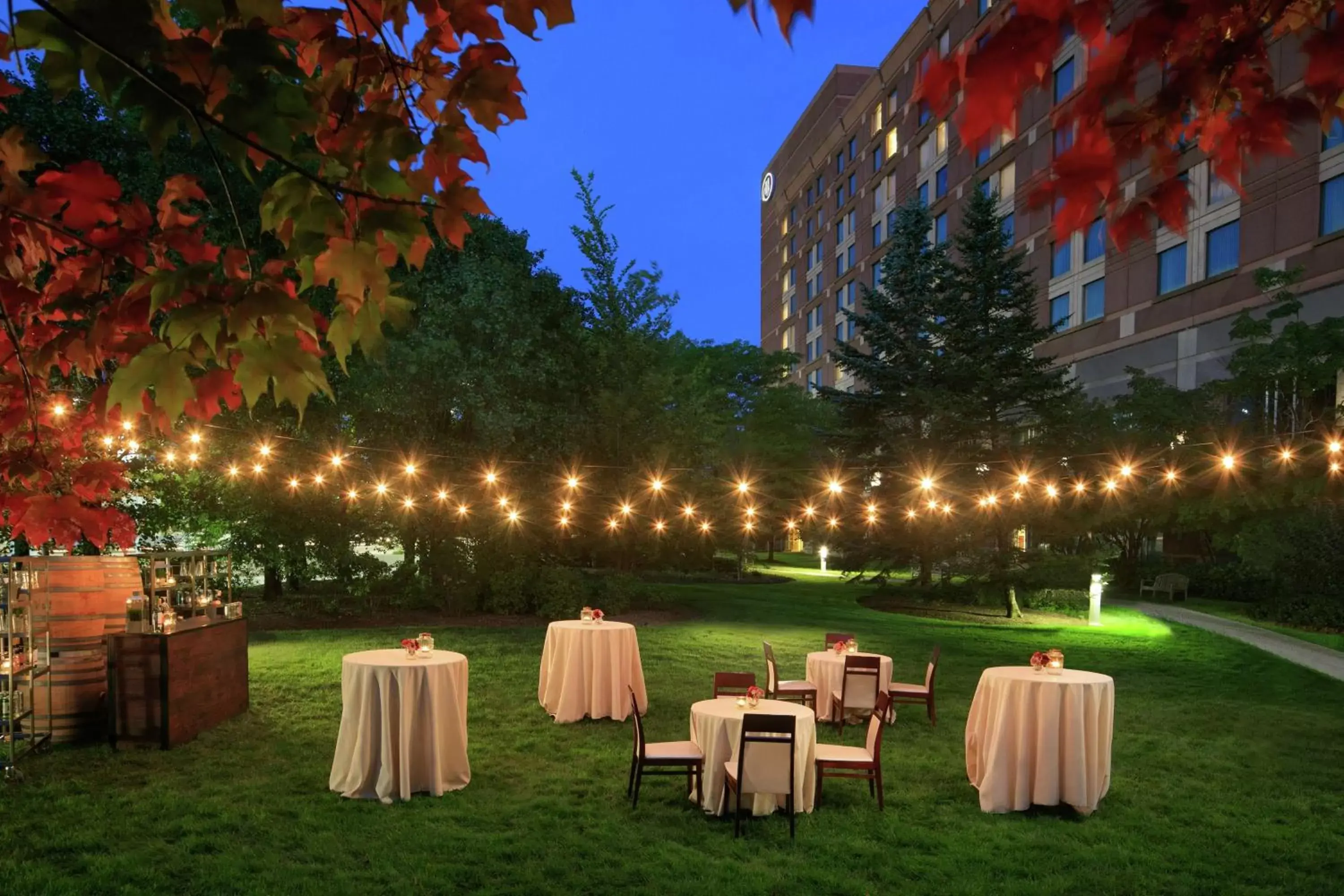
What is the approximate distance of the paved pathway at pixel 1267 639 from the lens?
13.7 metres

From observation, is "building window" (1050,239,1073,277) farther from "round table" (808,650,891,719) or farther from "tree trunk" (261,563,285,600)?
"tree trunk" (261,563,285,600)

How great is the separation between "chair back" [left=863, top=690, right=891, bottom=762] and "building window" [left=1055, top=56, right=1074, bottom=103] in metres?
31.3

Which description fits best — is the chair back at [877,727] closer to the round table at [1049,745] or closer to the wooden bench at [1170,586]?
the round table at [1049,745]

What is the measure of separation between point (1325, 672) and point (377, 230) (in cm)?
1538

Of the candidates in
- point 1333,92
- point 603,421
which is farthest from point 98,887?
point 603,421

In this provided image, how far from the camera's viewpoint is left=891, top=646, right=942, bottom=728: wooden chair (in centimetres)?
952

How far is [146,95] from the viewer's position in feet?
5.82

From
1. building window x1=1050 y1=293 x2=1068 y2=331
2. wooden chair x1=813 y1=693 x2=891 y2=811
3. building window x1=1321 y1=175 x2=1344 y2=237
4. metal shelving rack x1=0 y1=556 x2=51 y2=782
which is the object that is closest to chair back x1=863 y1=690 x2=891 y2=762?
wooden chair x1=813 y1=693 x2=891 y2=811

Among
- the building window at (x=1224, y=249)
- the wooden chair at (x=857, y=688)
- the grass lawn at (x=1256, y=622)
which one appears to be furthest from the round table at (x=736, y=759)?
the building window at (x=1224, y=249)

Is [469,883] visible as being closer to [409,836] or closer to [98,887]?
[409,836]

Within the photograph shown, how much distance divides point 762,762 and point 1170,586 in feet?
75.8

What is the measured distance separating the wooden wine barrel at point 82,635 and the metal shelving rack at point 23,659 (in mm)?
63

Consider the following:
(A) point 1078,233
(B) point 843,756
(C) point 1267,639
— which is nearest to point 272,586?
(B) point 843,756

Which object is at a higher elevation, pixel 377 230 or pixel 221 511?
pixel 377 230
